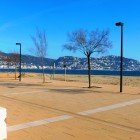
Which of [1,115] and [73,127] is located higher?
[1,115]

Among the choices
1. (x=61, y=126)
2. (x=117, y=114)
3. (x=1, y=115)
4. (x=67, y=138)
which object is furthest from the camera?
(x=117, y=114)

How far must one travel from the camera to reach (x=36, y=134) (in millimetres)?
7203

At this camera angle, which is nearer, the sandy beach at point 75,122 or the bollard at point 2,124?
the bollard at point 2,124

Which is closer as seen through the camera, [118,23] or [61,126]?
[61,126]

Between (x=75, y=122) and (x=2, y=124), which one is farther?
(x=75, y=122)

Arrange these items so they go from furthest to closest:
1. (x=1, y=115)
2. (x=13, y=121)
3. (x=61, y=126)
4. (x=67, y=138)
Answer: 1. (x=13, y=121)
2. (x=61, y=126)
3. (x=67, y=138)
4. (x=1, y=115)

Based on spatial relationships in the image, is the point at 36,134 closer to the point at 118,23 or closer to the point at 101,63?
the point at 118,23

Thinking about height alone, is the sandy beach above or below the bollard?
below

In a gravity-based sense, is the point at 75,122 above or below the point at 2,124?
below

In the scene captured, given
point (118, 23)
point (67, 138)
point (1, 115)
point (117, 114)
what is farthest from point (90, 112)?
point (118, 23)

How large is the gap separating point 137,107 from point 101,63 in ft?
549

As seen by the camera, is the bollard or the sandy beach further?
the sandy beach

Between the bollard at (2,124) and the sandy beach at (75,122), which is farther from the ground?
the bollard at (2,124)

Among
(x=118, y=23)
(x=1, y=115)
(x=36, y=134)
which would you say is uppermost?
(x=118, y=23)
